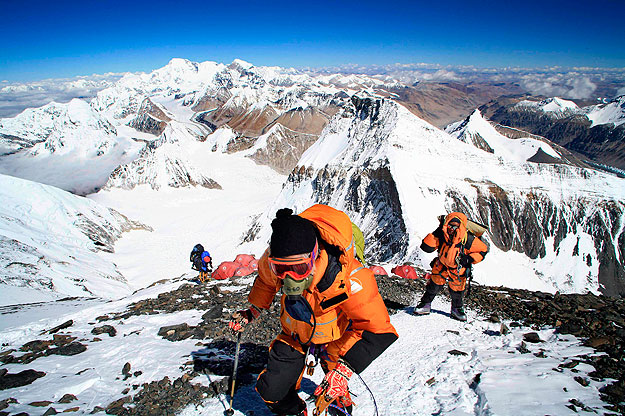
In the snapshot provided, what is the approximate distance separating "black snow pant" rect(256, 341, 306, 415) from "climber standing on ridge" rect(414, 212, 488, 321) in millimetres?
5345

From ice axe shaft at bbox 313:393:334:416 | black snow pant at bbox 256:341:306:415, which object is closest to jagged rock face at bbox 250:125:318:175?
black snow pant at bbox 256:341:306:415

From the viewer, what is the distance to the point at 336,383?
3.61 m

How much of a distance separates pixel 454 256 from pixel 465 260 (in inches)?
11.8

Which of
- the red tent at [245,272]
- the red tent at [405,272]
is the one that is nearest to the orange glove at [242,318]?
the red tent at [405,272]

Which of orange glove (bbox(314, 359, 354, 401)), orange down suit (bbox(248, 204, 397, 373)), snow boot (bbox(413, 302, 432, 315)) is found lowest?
snow boot (bbox(413, 302, 432, 315))

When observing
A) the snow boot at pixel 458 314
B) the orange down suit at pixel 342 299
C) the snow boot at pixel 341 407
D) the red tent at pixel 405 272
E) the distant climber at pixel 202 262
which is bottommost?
the distant climber at pixel 202 262

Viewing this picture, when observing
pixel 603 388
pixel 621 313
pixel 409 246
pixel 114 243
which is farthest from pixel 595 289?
pixel 114 243

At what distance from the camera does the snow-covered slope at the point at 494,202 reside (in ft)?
96.1

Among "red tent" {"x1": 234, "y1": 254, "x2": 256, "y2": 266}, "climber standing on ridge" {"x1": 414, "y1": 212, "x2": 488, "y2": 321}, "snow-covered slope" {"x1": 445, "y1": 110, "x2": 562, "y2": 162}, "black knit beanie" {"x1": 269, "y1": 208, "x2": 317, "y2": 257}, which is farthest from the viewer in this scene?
"snow-covered slope" {"x1": 445, "y1": 110, "x2": 562, "y2": 162}

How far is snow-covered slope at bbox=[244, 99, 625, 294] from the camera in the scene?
29.3 metres

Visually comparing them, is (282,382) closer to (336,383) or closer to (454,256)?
(336,383)

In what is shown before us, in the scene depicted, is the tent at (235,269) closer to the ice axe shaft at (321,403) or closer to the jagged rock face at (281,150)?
the ice axe shaft at (321,403)

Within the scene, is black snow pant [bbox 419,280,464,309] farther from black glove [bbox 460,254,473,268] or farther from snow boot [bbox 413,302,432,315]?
black glove [bbox 460,254,473,268]

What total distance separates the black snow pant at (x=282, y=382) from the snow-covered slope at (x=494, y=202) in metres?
23.2
